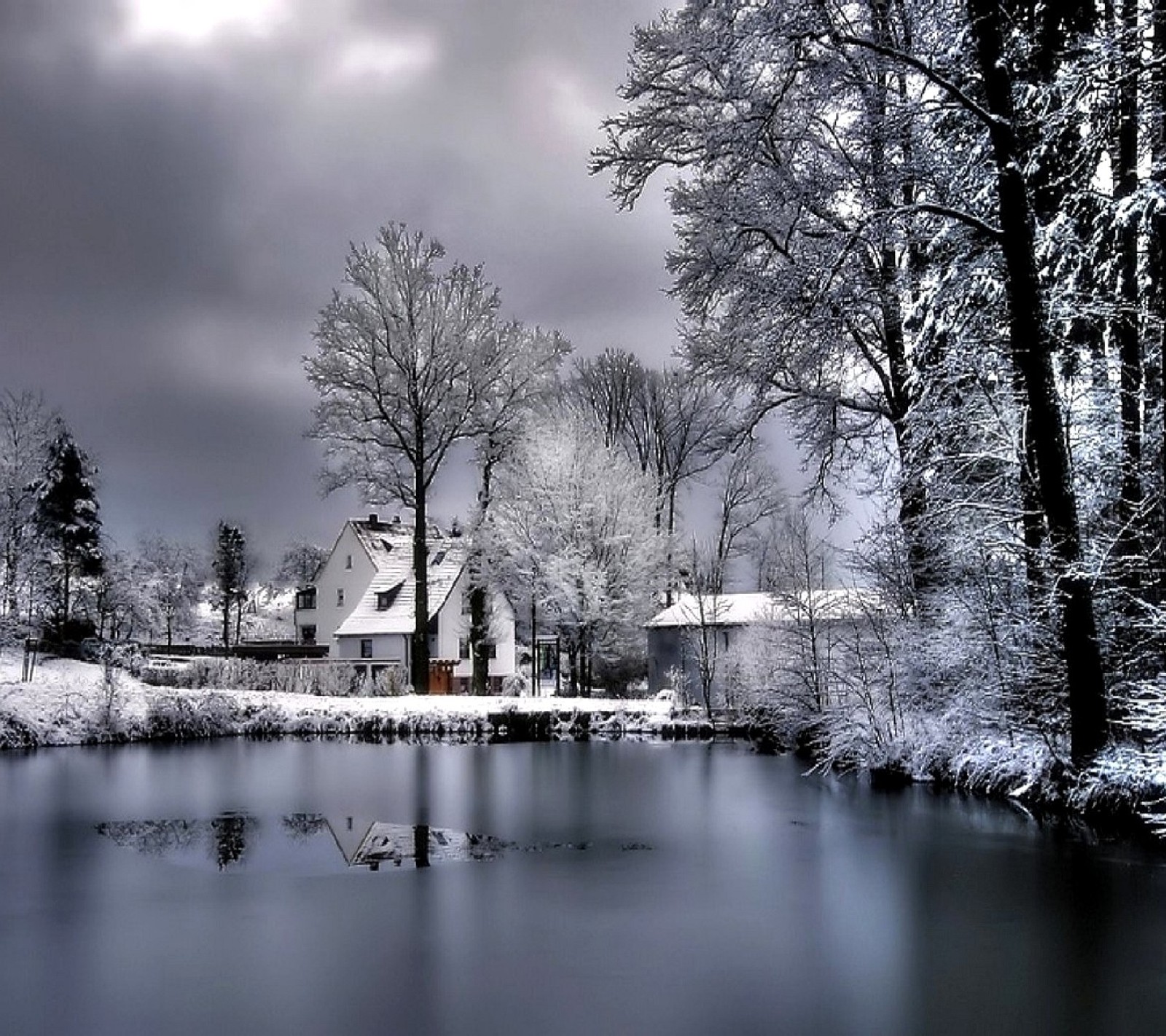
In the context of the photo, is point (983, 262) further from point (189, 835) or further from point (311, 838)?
point (189, 835)

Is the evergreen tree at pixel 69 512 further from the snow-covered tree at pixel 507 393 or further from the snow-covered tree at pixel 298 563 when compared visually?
the snow-covered tree at pixel 298 563

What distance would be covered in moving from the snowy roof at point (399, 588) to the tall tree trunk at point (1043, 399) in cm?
3191

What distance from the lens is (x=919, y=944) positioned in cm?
651

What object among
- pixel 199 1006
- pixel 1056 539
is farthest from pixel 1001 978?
pixel 1056 539

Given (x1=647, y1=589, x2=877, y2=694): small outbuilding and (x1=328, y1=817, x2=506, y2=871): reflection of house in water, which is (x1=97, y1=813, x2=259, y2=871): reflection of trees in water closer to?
(x1=328, y1=817, x2=506, y2=871): reflection of house in water

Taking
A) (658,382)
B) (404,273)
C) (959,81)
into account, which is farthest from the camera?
(658,382)

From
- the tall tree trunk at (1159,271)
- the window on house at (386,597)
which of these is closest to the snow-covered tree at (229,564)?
the window on house at (386,597)

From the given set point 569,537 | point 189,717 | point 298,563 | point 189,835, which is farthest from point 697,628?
point 298,563

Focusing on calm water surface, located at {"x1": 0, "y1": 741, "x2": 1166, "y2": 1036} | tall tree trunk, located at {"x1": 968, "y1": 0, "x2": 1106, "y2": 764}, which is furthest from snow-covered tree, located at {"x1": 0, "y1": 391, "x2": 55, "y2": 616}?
tall tree trunk, located at {"x1": 968, "y1": 0, "x2": 1106, "y2": 764}

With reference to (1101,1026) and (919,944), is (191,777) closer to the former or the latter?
(919,944)

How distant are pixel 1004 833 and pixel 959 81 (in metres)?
8.23

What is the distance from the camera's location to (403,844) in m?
10.2

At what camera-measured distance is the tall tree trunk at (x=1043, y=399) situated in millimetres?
10234

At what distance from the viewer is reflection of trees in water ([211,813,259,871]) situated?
9406 mm
